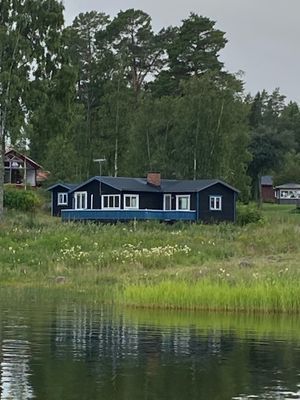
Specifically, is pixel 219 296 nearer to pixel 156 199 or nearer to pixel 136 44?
pixel 156 199

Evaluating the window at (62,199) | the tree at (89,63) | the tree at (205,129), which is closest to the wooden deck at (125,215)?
the window at (62,199)

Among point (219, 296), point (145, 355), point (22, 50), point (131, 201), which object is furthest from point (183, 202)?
point (145, 355)

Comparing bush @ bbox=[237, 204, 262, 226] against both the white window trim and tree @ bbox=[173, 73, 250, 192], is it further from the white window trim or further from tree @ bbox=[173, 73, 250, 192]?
the white window trim

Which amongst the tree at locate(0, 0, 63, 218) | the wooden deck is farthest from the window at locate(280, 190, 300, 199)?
the tree at locate(0, 0, 63, 218)

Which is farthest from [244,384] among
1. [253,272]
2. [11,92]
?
[11,92]

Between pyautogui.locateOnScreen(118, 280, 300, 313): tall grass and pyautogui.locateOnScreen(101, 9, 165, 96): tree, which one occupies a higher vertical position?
pyautogui.locateOnScreen(101, 9, 165, 96): tree

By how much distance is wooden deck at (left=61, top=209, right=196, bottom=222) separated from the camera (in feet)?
232

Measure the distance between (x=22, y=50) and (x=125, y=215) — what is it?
16.4m

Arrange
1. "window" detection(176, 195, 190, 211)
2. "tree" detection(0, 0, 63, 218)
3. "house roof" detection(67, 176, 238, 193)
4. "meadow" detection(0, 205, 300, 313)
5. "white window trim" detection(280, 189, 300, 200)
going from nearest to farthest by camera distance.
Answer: "meadow" detection(0, 205, 300, 313) < "tree" detection(0, 0, 63, 218) < "house roof" detection(67, 176, 238, 193) < "window" detection(176, 195, 190, 211) < "white window trim" detection(280, 189, 300, 200)

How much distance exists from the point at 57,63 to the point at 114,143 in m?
28.4

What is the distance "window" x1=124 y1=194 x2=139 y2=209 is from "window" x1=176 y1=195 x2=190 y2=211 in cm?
340

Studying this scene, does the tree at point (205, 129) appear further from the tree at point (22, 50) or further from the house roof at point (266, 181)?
the house roof at point (266, 181)

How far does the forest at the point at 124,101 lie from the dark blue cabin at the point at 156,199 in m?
6.65

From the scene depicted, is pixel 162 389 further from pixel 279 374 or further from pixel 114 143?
pixel 114 143
